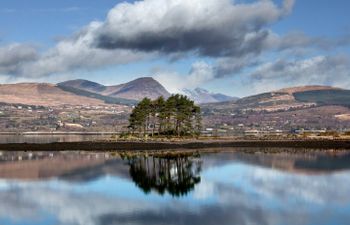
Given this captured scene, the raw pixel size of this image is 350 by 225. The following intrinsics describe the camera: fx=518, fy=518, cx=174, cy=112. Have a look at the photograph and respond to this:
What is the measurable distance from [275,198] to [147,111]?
4381 inches

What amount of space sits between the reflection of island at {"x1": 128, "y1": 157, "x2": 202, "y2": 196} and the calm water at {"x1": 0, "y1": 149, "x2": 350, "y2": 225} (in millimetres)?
108

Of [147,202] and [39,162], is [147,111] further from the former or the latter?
[147,202]

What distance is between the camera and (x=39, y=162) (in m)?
88.9

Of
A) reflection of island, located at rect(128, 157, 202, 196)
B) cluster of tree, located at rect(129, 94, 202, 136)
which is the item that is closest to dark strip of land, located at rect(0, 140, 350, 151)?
cluster of tree, located at rect(129, 94, 202, 136)

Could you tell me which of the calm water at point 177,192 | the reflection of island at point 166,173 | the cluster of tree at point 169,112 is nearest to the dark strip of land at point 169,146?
the cluster of tree at point 169,112

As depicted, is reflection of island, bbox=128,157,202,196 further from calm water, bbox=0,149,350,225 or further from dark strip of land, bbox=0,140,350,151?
dark strip of land, bbox=0,140,350,151

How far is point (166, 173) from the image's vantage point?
226 feet

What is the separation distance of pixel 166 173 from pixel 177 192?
16558 millimetres

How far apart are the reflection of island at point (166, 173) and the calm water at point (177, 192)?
0.11 meters

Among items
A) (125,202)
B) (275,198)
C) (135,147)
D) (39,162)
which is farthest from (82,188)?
(135,147)

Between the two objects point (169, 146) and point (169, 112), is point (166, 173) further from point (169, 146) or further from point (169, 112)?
point (169, 112)

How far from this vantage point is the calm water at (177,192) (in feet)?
129

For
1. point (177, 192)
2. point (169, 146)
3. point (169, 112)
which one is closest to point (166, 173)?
point (177, 192)

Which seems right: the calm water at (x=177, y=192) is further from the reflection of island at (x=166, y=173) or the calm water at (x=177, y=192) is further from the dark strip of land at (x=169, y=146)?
the dark strip of land at (x=169, y=146)
